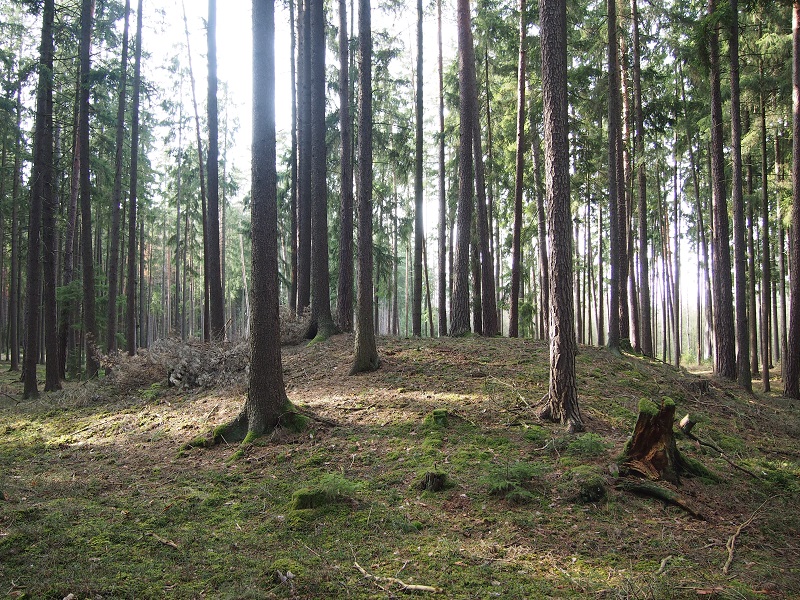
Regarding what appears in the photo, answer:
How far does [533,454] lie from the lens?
6434 millimetres

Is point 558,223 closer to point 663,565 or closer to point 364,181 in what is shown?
point 364,181

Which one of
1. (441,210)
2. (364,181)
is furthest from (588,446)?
(441,210)

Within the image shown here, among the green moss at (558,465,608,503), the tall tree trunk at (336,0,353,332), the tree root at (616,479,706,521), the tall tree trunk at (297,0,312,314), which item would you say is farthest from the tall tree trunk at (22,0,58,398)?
the tree root at (616,479,706,521)

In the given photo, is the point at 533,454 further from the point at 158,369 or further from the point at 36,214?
the point at 36,214

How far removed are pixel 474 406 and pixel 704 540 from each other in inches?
154

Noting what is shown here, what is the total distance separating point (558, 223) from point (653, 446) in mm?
3250

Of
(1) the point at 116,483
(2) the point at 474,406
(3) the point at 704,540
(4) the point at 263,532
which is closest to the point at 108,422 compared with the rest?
(1) the point at 116,483

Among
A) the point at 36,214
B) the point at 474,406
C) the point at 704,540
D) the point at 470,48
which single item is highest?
the point at 470,48

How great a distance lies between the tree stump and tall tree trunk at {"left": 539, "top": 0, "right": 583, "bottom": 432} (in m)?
1.18

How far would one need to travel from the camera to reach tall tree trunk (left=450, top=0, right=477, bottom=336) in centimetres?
1445

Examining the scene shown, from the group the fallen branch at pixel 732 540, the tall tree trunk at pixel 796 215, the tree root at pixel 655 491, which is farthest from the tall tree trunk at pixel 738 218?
the tree root at pixel 655 491

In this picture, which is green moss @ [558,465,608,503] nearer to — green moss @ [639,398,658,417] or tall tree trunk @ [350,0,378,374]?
green moss @ [639,398,658,417]

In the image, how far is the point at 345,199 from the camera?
541 inches

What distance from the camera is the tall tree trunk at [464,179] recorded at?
47.4ft
